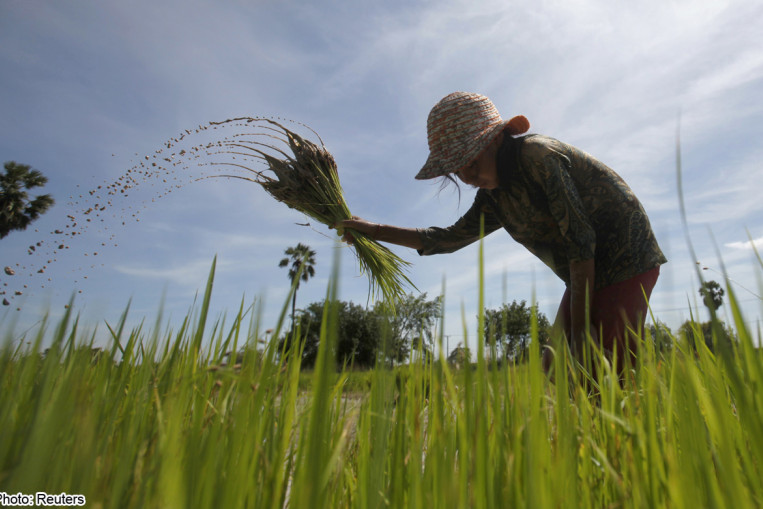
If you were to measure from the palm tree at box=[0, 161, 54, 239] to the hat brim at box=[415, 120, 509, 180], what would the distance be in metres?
22.7

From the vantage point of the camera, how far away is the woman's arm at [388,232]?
10.3ft

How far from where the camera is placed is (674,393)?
3.93 ft

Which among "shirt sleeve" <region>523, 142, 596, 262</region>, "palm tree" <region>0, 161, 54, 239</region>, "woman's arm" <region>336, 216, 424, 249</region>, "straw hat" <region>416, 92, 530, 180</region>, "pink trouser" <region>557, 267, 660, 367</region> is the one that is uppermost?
"palm tree" <region>0, 161, 54, 239</region>

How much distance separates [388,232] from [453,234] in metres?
0.48

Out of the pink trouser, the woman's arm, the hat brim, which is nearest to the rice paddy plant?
the pink trouser

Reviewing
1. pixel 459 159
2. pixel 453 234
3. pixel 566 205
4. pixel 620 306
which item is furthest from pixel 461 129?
pixel 620 306

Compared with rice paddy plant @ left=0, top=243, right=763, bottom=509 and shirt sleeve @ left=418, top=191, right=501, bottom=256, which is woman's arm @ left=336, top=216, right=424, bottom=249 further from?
rice paddy plant @ left=0, top=243, right=763, bottom=509

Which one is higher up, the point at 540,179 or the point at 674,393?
the point at 540,179

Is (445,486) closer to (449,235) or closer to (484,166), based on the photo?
(484,166)

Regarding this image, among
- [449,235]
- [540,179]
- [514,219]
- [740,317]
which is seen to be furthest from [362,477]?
[449,235]

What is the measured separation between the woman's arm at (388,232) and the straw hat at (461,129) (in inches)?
27.3

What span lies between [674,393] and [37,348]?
1482 millimetres

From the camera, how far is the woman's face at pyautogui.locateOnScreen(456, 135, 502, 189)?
2352mm

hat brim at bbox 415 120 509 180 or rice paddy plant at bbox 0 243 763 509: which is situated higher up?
hat brim at bbox 415 120 509 180
